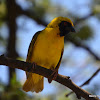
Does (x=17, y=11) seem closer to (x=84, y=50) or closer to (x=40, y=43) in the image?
(x=40, y=43)

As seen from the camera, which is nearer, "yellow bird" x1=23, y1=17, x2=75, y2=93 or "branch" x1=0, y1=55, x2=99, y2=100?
"branch" x1=0, y1=55, x2=99, y2=100

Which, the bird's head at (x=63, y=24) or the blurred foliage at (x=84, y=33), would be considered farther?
A: the blurred foliage at (x=84, y=33)

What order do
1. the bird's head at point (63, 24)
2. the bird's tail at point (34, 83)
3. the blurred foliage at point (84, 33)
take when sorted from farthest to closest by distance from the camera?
1. the blurred foliage at point (84, 33)
2. the bird's head at point (63, 24)
3. the bird's tail at point (34, 83)

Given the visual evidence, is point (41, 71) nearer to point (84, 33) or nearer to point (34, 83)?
point (34, 83)

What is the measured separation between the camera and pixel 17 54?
4973mm

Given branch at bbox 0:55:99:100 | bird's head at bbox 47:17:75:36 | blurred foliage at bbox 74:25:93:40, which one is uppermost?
blurred foliage at bbox 74:25:93:40

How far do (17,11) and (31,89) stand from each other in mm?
1807

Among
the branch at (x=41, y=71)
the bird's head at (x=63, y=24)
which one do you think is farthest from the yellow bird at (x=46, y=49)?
the branch at (x=41, y=71)

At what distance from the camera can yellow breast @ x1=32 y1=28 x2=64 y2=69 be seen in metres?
3.85

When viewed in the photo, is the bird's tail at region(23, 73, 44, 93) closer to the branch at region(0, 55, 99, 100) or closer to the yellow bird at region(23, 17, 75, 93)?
the yellow bird at region(23, 17, 75, 93)

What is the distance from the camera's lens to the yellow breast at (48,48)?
3.85 meters

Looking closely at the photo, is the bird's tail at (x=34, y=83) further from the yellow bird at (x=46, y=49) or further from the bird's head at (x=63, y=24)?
the bird's head at (x=63, y=24)

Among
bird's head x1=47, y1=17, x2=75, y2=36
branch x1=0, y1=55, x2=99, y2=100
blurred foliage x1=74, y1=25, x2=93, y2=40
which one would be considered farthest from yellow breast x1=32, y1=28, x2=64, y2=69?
blurred foliage x1=74, y1=25, x2=93, y2=40

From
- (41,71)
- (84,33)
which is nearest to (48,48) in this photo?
(41,71)
